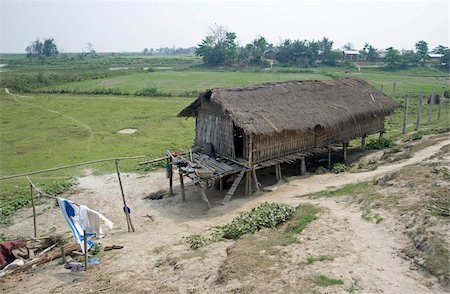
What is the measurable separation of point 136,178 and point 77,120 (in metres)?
15.6

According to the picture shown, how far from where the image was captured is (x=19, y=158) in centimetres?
2264

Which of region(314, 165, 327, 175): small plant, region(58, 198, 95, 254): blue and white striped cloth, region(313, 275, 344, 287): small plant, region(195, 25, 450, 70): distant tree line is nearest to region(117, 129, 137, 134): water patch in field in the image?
region(314, 165, 327, 175): small plant

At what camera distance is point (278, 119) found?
1633 cm

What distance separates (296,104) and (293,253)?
10154 millimetres

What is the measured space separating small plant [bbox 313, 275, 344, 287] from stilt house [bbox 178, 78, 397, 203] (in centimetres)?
787

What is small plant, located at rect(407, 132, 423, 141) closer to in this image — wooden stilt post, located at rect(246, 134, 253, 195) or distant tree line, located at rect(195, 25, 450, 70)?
wooden stilt post, located at rect(246, 134, 253, 195)

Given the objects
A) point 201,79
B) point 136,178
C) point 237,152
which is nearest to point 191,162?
point 237,152

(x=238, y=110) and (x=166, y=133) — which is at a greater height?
(x=238, y=110)

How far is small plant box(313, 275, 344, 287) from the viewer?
7.49 metres

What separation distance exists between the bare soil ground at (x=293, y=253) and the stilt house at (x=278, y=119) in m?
2.54

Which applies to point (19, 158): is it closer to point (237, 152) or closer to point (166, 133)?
point (166, 133)

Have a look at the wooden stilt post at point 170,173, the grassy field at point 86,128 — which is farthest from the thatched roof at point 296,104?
the grassy field at point 86,128

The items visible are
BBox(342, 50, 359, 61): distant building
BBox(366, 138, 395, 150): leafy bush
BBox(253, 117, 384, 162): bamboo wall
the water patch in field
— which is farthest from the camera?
BBox(342, 50, 359, 61): distant building

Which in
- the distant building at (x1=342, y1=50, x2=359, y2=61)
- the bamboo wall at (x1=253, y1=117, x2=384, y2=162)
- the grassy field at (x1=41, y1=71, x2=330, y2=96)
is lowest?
the bamboo wall at (x1=253, y1=117, x2=384, y2=162)
